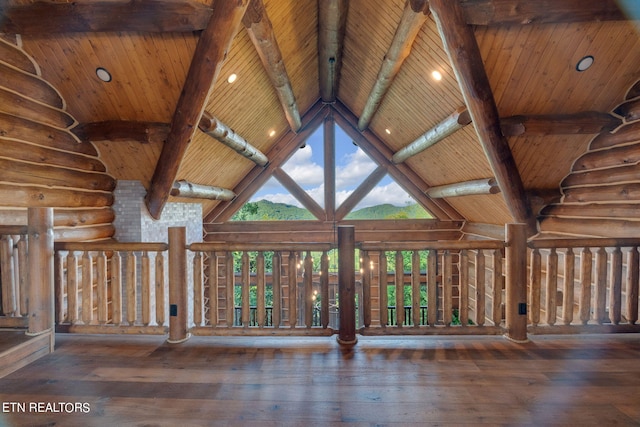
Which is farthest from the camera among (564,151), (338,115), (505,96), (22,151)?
(338,115)

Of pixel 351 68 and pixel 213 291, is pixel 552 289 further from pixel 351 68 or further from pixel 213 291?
pixel 351 68

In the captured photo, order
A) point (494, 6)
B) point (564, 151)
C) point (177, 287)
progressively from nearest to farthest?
1. point (177, 287)
2. point (494, 6)
3. point (564, 151)

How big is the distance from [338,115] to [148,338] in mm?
6578

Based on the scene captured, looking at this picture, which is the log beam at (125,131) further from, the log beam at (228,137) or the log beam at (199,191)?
the log beam at (199,191)

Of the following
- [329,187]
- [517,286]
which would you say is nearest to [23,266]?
[517,286]

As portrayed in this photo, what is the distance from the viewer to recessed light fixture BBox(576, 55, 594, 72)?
3.47 m

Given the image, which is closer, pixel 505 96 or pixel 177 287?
pixel 177 287

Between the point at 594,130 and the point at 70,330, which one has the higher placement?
the point at 594,130

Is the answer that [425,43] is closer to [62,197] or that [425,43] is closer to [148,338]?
[148,338]

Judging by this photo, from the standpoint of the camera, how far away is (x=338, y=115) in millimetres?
7816

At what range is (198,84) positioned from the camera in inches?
140

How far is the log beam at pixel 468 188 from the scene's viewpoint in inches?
215

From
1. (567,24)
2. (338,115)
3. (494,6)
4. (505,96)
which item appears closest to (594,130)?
(505,96)

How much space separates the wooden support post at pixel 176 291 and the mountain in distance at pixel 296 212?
5.86 meters
